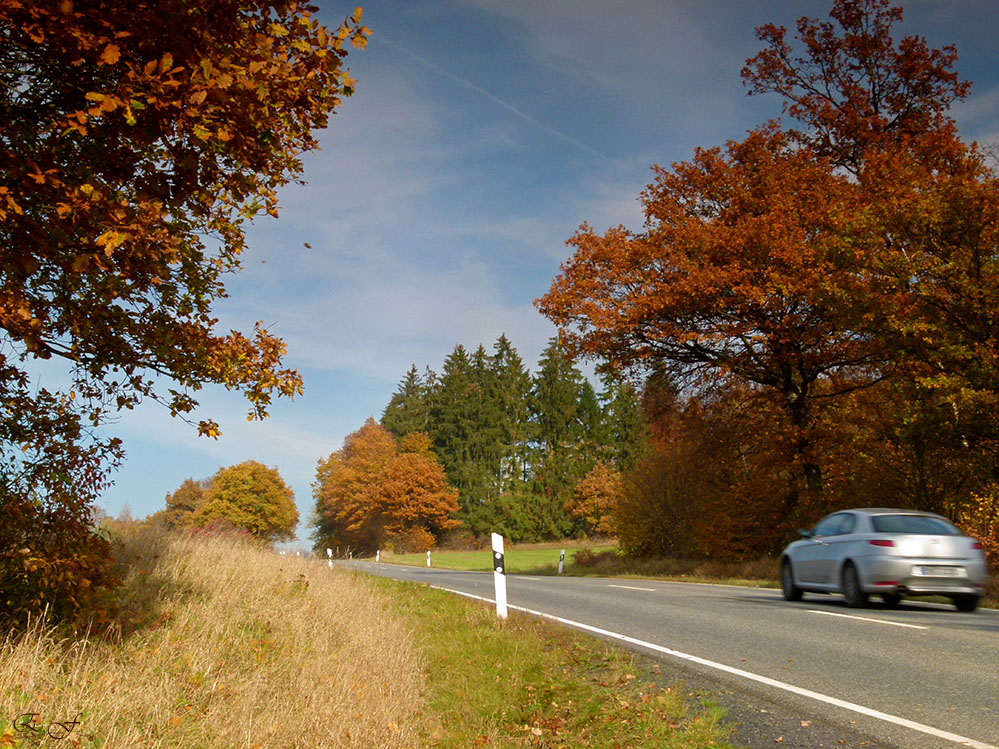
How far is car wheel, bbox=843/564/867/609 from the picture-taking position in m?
11.4

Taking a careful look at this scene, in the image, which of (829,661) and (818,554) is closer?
(829,661)

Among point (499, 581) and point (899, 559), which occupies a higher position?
point (899, 559)

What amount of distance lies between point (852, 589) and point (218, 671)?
30.4ft

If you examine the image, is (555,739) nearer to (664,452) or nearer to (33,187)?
(33,187)

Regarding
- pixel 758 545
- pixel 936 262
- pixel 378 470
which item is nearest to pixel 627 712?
pixel 936 262

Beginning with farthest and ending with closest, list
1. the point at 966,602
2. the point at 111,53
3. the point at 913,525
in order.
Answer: the point at 913,525
the point at 966,602
the point at 111,53

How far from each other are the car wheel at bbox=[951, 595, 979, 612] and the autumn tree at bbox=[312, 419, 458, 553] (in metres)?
56.5

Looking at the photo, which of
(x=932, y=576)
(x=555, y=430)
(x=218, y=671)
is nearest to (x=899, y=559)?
(x=932, y=576)

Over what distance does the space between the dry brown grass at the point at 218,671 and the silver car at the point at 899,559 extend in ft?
22.6

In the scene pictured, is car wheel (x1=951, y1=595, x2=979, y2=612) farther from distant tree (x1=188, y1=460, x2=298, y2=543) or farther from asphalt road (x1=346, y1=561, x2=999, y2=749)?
distant tree (x1=188, y1=460, x2=298, y2=543)

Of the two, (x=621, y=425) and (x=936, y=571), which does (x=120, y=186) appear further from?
(x=621, y=425)

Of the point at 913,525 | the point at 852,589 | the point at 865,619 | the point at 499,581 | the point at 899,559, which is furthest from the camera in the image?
the point at 852,589

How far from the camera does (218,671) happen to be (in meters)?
6.03

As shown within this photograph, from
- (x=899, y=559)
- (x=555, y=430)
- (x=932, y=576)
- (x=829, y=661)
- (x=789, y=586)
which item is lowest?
(x=829, y=661)
